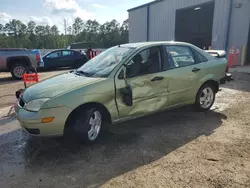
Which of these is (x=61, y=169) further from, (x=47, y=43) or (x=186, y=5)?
(x=47, y=43)

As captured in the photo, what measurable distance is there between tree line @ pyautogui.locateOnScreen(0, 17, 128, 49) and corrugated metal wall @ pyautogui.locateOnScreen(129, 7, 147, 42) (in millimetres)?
34829

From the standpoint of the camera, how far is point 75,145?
12.1 ft

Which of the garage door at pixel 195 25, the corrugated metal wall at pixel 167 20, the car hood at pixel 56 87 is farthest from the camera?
the garage door at pixel 195 25

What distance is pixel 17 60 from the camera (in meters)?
10.8

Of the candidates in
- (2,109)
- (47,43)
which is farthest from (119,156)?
(47,43)

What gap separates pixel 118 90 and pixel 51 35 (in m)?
71.8

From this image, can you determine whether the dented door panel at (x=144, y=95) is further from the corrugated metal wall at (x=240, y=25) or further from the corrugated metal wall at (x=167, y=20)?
the corrugated metal wall at (x=167, y=20)

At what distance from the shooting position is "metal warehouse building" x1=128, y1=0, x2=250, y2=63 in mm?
13266

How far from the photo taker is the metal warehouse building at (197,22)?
43.5ft

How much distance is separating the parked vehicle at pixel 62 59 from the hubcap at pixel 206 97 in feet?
37.8

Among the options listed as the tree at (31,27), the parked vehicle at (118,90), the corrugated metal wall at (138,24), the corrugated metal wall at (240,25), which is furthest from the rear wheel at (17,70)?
the tree at (31,27)

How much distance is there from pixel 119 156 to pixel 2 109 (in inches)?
162

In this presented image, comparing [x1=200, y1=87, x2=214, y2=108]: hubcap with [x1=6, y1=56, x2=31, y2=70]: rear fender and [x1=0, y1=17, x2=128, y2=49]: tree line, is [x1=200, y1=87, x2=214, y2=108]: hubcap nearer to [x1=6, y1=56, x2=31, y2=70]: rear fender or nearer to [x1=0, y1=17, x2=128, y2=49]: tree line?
[x1=6, y1=56, x2=31, y2=70]: rear fender

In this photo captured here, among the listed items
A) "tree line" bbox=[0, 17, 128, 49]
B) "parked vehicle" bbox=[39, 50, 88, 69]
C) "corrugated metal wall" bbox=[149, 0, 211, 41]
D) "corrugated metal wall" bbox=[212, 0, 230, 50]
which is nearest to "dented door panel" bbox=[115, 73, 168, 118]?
"corrugated metal wall" bbox=[212, 0, 230, 50]
